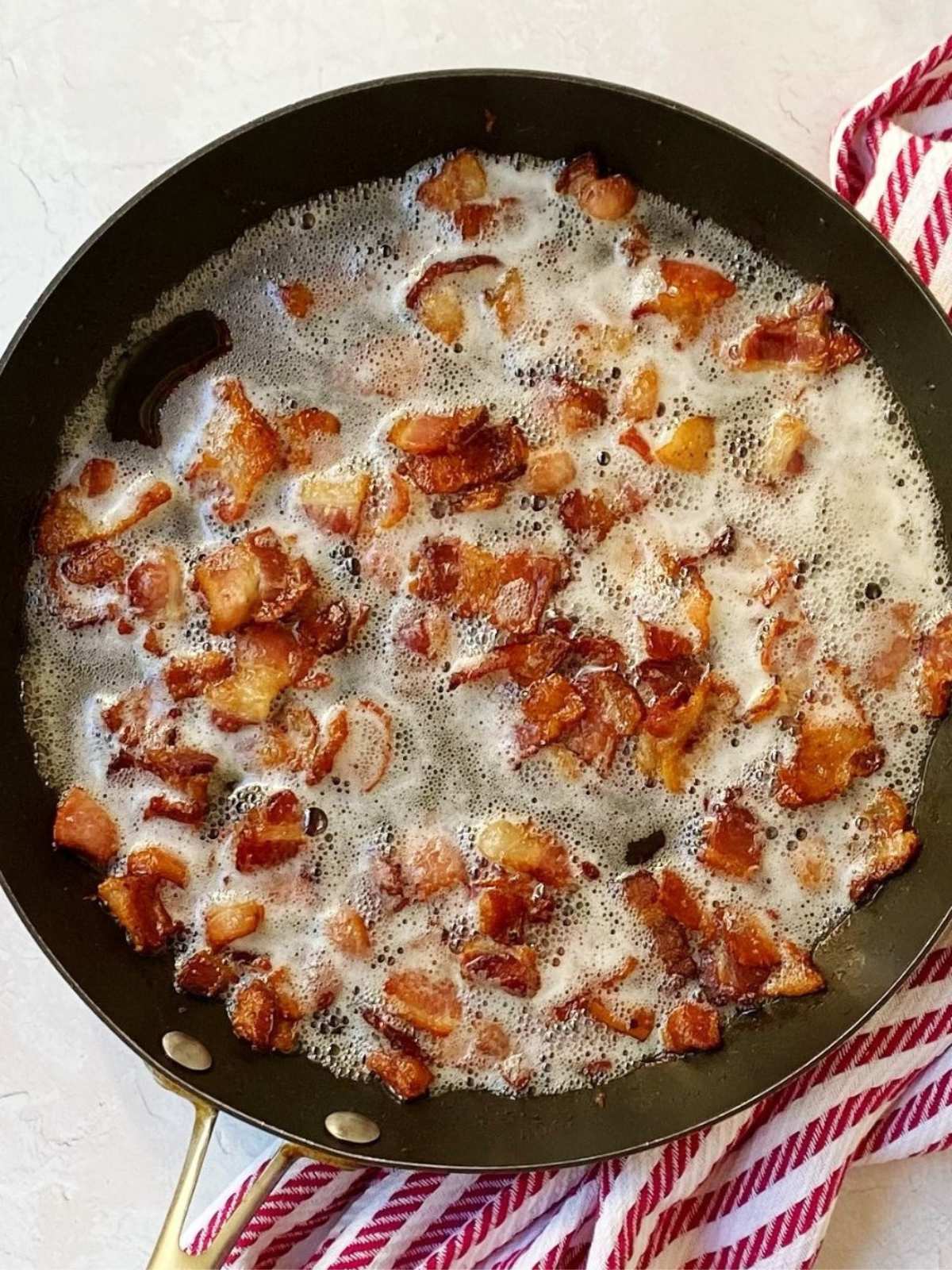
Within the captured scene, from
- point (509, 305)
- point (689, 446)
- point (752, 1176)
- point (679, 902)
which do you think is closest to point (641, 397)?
point (689, 446)

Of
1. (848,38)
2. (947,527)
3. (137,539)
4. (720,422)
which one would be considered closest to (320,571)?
(137,539)

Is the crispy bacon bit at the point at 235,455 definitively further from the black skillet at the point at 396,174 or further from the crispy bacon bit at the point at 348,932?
the crispy bacon bit at the point at 348,932

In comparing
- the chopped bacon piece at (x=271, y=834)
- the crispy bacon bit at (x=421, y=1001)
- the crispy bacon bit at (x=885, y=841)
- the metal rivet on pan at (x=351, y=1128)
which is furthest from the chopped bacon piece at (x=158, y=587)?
the crispy bacon bit at (x=885, y=841)

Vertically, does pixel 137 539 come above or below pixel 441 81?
below

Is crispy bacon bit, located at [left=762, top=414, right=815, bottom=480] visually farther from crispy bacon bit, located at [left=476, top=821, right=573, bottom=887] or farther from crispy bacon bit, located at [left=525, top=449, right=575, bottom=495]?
crispy bacon bit, located at [left=476, top=821, right=573, bottom=887]

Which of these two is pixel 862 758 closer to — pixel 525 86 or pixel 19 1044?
pixel 525 86
